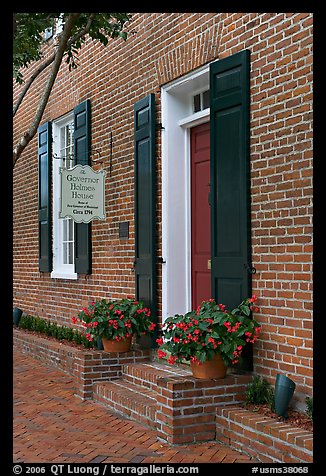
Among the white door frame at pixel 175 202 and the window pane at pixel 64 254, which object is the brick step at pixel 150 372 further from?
the window pane at pixel 64 254

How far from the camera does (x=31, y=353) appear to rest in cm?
962

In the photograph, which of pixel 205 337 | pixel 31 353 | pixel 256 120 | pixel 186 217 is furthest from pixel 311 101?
pixel 31 353

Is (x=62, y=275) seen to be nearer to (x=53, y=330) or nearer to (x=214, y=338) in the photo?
(x=53, y=330)

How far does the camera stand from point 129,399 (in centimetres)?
612

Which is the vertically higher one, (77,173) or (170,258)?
(77,173)

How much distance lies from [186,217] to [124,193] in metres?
1.24

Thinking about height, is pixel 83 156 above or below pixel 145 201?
above

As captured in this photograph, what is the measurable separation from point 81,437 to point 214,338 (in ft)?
4.74

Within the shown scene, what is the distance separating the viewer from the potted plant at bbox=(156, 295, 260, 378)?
17.2ft

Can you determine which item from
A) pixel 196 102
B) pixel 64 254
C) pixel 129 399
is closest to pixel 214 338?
pixel 129 399

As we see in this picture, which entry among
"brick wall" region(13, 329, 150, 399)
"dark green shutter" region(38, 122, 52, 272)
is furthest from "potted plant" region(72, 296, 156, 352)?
"dark green shutter" region(38, 122, 52, 272)

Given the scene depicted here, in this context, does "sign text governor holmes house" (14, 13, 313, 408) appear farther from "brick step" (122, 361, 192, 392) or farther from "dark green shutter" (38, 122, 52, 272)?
"brick step" (122, 361, 192, 392)

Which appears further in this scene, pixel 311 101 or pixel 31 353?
pixel 31 353
